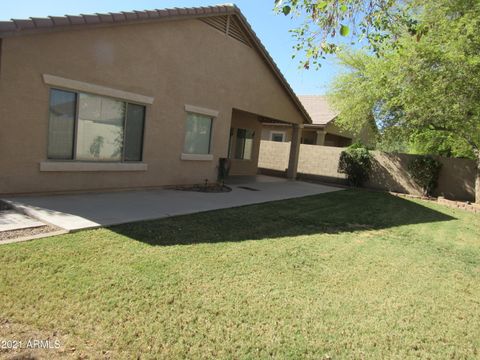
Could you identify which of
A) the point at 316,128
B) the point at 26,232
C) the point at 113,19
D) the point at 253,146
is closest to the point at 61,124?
the point at 113,19

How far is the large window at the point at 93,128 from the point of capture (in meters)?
8.03

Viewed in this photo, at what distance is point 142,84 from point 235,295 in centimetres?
729

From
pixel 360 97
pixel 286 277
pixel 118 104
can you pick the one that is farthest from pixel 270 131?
pixel 286 277

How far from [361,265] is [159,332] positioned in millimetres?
3645

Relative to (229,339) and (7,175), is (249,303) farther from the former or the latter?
→ (7,175)

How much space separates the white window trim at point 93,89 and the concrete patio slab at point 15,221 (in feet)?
9.48

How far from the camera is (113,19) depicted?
841 centimetres

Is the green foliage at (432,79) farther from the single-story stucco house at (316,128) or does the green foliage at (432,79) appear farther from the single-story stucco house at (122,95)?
the single-story stucco house at (316,128)

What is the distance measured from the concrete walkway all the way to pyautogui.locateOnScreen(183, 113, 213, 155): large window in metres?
1.73

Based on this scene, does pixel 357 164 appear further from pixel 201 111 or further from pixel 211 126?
pixel 201 111

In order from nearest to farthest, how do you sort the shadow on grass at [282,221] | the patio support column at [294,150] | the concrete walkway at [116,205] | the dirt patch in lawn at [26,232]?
the dirt patch in lawn at [26,232] → the shadow on grass at [282,221] → the concrete walkway at [116,205] → the patio support column at [294,150]

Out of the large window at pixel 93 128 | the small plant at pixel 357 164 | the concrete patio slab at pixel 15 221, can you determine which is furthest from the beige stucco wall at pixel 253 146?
the concrete patio slab at pixel 15 221

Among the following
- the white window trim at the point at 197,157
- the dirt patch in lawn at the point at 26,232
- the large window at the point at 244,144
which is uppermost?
the large window at the point at 244,144

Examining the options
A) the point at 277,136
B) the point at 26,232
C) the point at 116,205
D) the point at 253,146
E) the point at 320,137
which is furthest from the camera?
the point at 277,136
